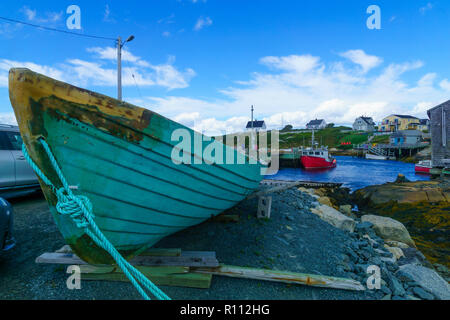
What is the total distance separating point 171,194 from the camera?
2.78 metres

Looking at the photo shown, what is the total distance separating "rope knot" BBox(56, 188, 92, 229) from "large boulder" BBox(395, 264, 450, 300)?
4.82 m

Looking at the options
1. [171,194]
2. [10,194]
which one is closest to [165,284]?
[171,194]

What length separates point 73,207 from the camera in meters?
2.10

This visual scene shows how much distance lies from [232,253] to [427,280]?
10.6ft

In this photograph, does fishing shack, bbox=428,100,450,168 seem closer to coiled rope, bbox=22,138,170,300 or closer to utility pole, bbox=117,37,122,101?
utility pole, bbox=117,37,122,101

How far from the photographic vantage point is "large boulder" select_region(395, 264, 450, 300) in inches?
136

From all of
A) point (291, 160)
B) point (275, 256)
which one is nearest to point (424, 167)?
point (291, 160)

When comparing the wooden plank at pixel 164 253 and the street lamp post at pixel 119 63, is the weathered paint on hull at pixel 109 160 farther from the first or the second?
the street lamp post at pixel 119 63

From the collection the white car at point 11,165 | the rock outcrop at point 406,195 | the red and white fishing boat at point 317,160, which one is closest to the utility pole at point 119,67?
the white car at point 11,165

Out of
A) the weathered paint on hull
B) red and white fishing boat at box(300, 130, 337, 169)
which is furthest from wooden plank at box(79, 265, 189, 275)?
red and white fishing boat at box(300, 130, 337, 169)

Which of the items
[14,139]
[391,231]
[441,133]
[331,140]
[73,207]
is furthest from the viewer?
[331,140]

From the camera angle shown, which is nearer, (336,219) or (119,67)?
(336,219)

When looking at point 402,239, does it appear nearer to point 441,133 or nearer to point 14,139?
point 14,139

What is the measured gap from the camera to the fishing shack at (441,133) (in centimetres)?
1902
